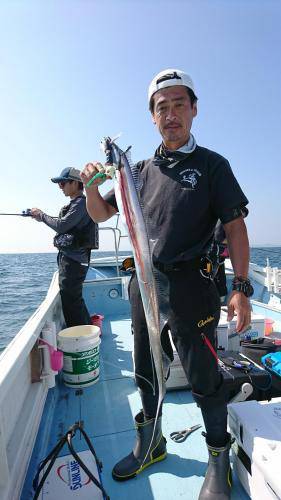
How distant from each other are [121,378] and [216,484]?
2.04 meters

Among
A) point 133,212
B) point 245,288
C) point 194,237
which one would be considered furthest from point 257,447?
point 133,212

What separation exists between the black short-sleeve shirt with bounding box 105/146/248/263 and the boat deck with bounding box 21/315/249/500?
1.63 m

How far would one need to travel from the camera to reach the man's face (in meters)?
2.13

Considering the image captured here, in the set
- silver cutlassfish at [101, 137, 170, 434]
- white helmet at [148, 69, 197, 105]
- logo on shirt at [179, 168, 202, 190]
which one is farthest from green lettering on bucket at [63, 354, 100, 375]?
white helmet at [148, 69, 197, 105]

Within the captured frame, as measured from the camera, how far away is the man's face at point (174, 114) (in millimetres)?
2135

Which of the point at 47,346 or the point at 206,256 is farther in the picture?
the point at 47,346

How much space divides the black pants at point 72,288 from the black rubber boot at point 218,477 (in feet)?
9.36

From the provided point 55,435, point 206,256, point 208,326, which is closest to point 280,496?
point 208,326

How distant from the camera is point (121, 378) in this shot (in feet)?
13.0

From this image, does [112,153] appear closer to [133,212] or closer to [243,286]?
[133,212]

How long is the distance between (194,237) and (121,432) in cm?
200

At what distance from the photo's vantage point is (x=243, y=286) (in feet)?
6.31

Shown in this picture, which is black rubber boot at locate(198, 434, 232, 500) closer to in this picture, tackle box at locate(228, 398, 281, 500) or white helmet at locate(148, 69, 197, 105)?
tackle box at locate(228, 398, 281, 500)

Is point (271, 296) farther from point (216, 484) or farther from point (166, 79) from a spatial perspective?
point (166, 79)
